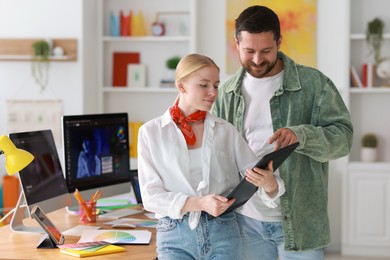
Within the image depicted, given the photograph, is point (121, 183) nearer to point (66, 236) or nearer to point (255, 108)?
point (66, 236)

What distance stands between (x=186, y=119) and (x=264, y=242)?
573 mm

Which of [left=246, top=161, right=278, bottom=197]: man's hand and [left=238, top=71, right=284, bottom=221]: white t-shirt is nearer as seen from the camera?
[left=246, top=161, right=278, bottom=197]: man's hand

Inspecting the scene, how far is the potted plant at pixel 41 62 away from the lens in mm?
5383

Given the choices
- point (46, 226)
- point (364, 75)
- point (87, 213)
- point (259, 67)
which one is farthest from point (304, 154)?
point (364, 75)

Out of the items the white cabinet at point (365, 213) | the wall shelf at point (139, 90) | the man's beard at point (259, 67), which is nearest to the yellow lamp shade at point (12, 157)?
the man's beard at point (259, 67)

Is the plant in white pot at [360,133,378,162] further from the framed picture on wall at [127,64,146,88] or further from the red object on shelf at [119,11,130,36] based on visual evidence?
the red object on shelf at [119,11,130,36]

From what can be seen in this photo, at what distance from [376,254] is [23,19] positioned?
3366mm

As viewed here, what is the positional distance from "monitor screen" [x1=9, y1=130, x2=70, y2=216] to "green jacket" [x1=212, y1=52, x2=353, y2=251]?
0.92 m

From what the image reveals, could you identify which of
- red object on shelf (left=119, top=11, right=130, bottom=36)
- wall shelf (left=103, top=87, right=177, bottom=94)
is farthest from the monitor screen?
red object on shelf (left=119, top=11, right=130, bottom=36)

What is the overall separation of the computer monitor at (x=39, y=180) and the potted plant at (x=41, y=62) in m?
2.46

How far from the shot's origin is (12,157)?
254 centimetres

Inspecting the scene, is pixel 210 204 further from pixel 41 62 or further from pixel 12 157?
pixel 41 62

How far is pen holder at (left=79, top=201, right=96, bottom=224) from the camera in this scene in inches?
121

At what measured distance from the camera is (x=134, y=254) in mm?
2465
